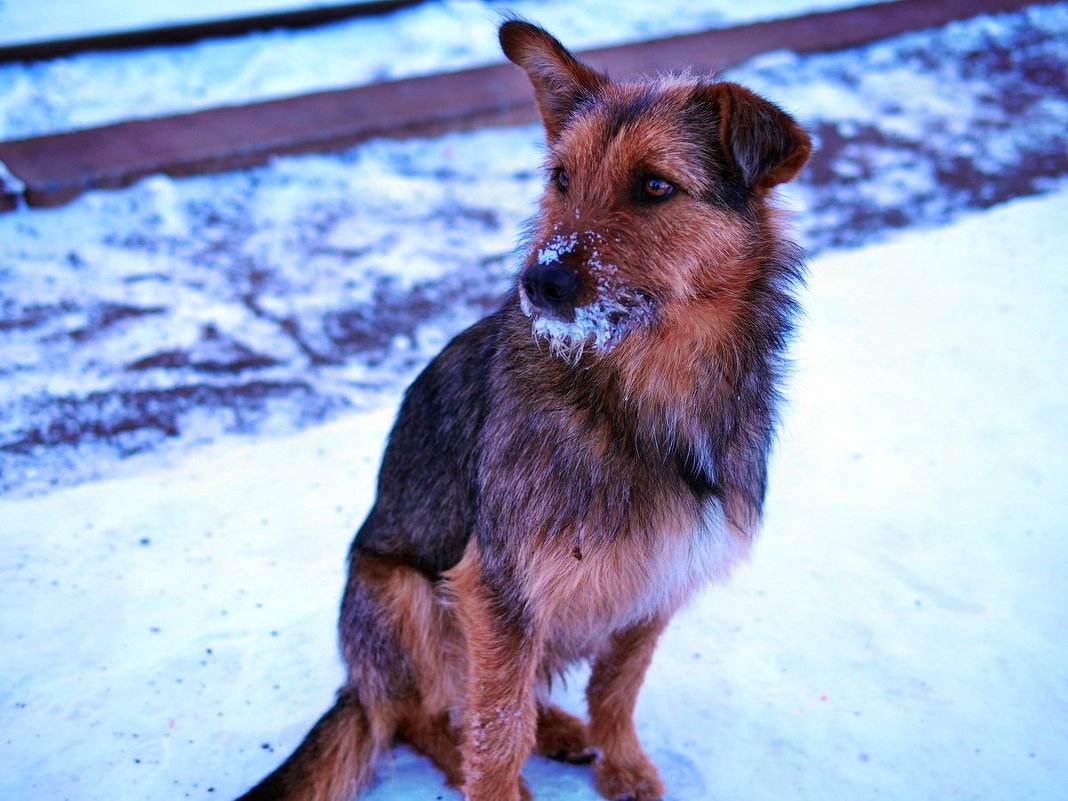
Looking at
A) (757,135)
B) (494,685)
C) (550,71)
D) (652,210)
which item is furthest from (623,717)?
(550,71)

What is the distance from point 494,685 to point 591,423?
2.63 ft

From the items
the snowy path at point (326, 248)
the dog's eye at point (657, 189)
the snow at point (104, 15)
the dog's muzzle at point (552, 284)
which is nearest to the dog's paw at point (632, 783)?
the dog's muzzle at point (552, 284)

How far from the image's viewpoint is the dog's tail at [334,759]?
8.79 ft

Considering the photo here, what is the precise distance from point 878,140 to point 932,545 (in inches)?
169

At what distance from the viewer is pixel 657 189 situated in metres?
2.43

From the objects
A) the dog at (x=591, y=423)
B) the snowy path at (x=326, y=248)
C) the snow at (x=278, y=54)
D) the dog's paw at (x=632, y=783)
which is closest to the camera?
the dog at (x=591, y=423)

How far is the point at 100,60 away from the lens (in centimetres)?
716

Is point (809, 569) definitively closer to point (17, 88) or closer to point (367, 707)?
point (367, 707)

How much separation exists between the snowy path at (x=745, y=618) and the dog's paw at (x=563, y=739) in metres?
0.06

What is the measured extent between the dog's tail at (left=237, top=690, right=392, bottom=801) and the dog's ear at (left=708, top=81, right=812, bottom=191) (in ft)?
6.58

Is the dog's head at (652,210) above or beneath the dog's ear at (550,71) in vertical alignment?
beneath

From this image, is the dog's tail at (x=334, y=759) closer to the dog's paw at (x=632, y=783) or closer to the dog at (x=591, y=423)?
the dog at (x=591, y=423)

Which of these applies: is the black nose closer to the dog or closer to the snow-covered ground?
the dog

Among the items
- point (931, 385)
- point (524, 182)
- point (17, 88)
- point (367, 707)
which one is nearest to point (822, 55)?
point (524, 182)
